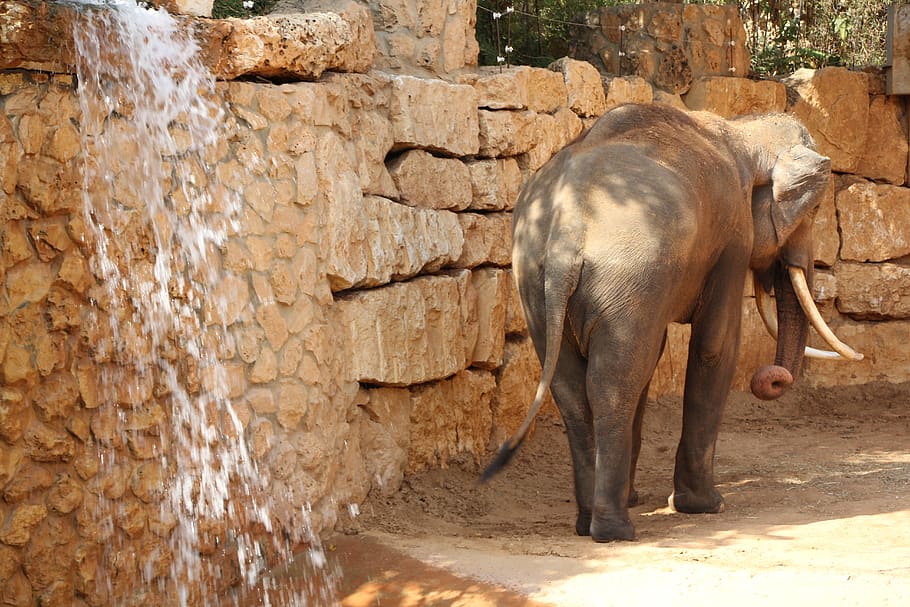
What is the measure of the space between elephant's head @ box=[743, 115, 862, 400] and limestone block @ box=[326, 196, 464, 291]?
170cm

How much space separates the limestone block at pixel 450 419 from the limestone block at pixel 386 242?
2.24 ft

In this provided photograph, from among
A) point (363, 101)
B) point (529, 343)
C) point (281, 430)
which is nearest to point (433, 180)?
point (363, 101)

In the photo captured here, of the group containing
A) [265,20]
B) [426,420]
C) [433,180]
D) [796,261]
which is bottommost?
[426,420]

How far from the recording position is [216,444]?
504cm

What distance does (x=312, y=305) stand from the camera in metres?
5.51

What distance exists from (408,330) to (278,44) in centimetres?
163

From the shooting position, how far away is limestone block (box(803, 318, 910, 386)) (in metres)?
9.48

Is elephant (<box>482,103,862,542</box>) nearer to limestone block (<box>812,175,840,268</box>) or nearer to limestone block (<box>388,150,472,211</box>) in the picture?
limestone block (<box>388,150,472,211</box>)

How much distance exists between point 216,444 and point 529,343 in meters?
2.80

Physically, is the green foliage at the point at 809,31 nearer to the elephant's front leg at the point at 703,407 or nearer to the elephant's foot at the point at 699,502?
the elephant's front leg at the point at 703,407

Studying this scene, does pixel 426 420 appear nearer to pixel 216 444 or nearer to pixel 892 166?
pixel 216 444

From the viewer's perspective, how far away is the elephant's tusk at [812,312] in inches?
245

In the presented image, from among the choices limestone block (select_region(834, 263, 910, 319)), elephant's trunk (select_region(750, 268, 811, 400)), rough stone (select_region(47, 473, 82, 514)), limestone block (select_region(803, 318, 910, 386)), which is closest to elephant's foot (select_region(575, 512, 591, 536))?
elephant's trunk (select_region(750, 268, 811, 400))

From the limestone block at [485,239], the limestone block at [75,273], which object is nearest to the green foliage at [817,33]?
the limestone block at [485,239]
